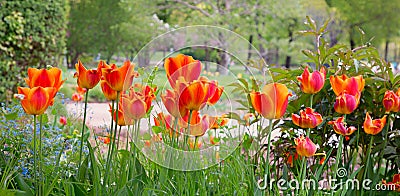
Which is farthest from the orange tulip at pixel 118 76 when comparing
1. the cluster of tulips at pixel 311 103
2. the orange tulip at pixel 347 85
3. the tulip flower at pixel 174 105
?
the orange tulip at pixel 347 85

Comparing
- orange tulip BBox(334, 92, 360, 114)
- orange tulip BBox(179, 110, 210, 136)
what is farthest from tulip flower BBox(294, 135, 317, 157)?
orange tulip BBox(179, 110, 210, 136)

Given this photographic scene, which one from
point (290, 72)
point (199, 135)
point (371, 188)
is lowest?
point (371, 188)

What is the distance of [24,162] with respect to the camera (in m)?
1.62

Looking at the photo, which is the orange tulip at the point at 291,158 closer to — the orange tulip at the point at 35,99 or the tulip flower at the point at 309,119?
the tulip flower at the point at 309,119

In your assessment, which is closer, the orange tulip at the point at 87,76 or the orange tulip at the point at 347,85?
the orange tulip at the point at 87,76

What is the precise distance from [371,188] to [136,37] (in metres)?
14.0

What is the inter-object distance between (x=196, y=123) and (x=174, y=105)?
0.37 ft

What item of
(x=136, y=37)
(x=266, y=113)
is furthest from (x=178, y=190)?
(x=136, y=37)

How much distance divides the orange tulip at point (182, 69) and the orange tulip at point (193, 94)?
4 cm

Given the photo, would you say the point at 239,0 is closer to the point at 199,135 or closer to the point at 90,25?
the point at 90,25

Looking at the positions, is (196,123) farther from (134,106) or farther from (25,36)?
(25,36)

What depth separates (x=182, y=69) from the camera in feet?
3.87

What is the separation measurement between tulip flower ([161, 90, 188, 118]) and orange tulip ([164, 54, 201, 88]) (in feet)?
0.08

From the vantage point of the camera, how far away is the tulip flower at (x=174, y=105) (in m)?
1.17
